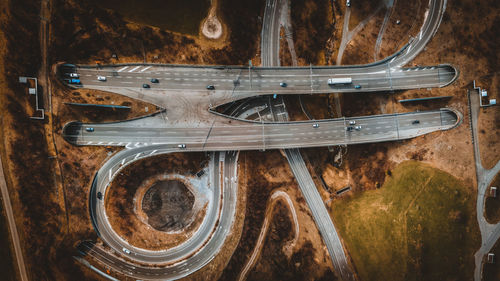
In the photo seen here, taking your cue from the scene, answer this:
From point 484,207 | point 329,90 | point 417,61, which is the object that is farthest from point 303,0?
point 484,207

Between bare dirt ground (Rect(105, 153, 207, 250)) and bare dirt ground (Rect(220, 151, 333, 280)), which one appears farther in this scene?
bare dirt ground (Rect(220, 151, 333, 280))

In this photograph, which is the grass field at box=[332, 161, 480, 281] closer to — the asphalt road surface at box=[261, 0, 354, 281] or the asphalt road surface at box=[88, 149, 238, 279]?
the asphalt road surface at box=[261, 0, 354, 281]

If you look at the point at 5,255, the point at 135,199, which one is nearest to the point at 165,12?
the point at 135,199

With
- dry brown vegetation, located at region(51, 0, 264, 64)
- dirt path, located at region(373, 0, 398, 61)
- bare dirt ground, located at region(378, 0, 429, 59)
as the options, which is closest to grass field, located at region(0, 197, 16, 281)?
dry brown vegetation, located at region(51, 0, 264, 64)

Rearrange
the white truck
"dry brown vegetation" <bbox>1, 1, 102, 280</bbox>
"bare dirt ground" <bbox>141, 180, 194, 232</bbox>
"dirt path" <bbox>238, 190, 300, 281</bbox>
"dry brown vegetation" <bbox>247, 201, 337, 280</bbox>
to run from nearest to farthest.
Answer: "dry brown vegetation" <bbox>1, 1, 102, 280</bbox> < the white truck < "dry brown vegetation" <bbox>247, 201, 337, 280</bbox> < "dirt path" <bbox>238, 190, 300, 281</bbox> < "bare dirt ground" <bbox>141, 180, 194, 232</bbox>

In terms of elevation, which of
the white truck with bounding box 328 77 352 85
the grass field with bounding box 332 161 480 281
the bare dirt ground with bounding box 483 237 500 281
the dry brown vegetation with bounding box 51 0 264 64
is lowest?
the bare dirt ground with bounding box 483 237 500 281

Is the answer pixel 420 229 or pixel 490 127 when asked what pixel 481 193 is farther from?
pixel 420 229

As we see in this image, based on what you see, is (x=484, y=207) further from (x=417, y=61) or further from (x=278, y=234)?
(x=278, y=234)
